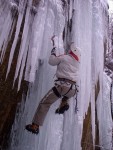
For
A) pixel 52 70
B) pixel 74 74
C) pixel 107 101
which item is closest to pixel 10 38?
pixel 52 70

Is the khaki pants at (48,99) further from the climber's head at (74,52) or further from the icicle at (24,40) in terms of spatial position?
the icicle at (24,40)

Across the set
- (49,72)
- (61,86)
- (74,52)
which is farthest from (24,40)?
(61,86)

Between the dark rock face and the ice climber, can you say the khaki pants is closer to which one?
the ice climber

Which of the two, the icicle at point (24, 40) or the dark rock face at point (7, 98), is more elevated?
the icicle at point (24, 40)

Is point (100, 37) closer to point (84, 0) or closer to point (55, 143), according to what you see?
point (84, 0)

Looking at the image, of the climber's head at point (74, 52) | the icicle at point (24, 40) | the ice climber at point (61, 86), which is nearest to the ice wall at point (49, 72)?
the icicle at point (24, 40)

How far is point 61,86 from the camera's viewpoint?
386 centimetres

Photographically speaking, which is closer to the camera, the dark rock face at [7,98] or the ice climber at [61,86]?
the ice climber at [61,86]

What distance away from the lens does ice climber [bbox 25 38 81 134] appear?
384 cm

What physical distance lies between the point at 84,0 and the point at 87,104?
6.81 ft

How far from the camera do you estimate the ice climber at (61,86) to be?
3.84m

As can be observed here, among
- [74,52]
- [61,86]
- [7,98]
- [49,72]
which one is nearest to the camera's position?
[61,86]

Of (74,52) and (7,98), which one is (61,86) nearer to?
(74,52)

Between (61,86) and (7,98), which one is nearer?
(61,86)
